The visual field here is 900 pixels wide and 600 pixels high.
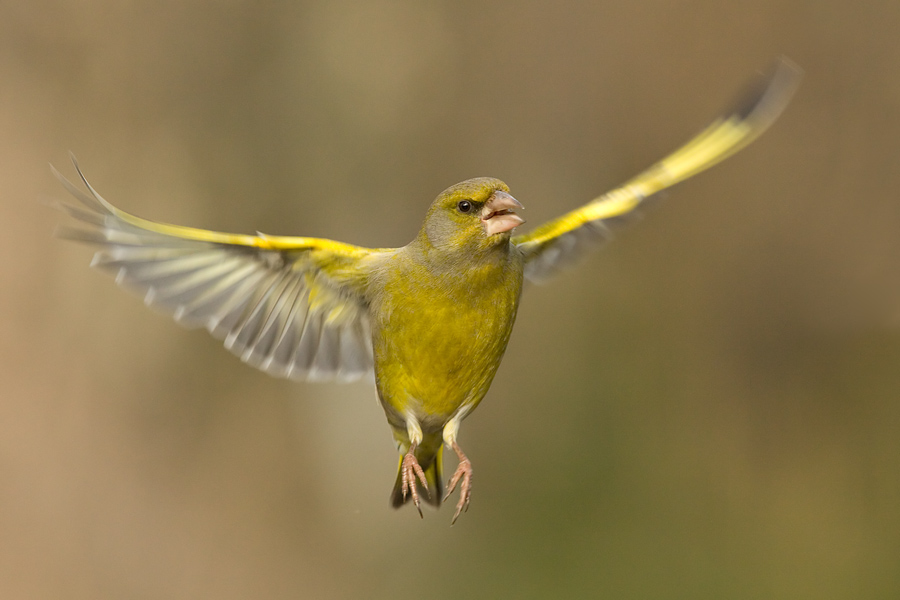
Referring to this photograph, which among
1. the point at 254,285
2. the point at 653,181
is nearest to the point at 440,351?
the point at 254,285

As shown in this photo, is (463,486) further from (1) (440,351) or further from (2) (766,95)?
(2) (766,95)

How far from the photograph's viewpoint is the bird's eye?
2.82 m

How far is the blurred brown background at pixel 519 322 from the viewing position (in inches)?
268

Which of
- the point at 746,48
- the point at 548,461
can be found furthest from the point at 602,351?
the point at 746,48

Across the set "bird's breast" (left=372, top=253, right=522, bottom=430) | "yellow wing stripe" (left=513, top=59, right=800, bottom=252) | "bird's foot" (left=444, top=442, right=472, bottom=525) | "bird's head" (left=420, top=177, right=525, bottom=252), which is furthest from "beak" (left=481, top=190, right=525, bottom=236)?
"bird's foot" (left=444, top=442, right=472, bottom=525)

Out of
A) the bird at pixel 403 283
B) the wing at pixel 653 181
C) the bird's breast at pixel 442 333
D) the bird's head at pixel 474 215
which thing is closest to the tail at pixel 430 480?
the bird at pixel 403 283

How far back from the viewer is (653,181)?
3363 mm

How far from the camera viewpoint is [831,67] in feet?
24.5

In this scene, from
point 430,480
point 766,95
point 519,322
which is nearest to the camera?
point 766,95

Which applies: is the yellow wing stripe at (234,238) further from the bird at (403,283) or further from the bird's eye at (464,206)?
the bird's eye at (464,206)

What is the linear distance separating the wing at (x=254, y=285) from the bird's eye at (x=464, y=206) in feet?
1.61

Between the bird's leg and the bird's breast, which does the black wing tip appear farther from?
the bird's leg

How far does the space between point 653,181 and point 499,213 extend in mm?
837

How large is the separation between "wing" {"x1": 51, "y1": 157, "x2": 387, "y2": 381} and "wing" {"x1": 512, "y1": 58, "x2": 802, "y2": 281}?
0.66 meters
